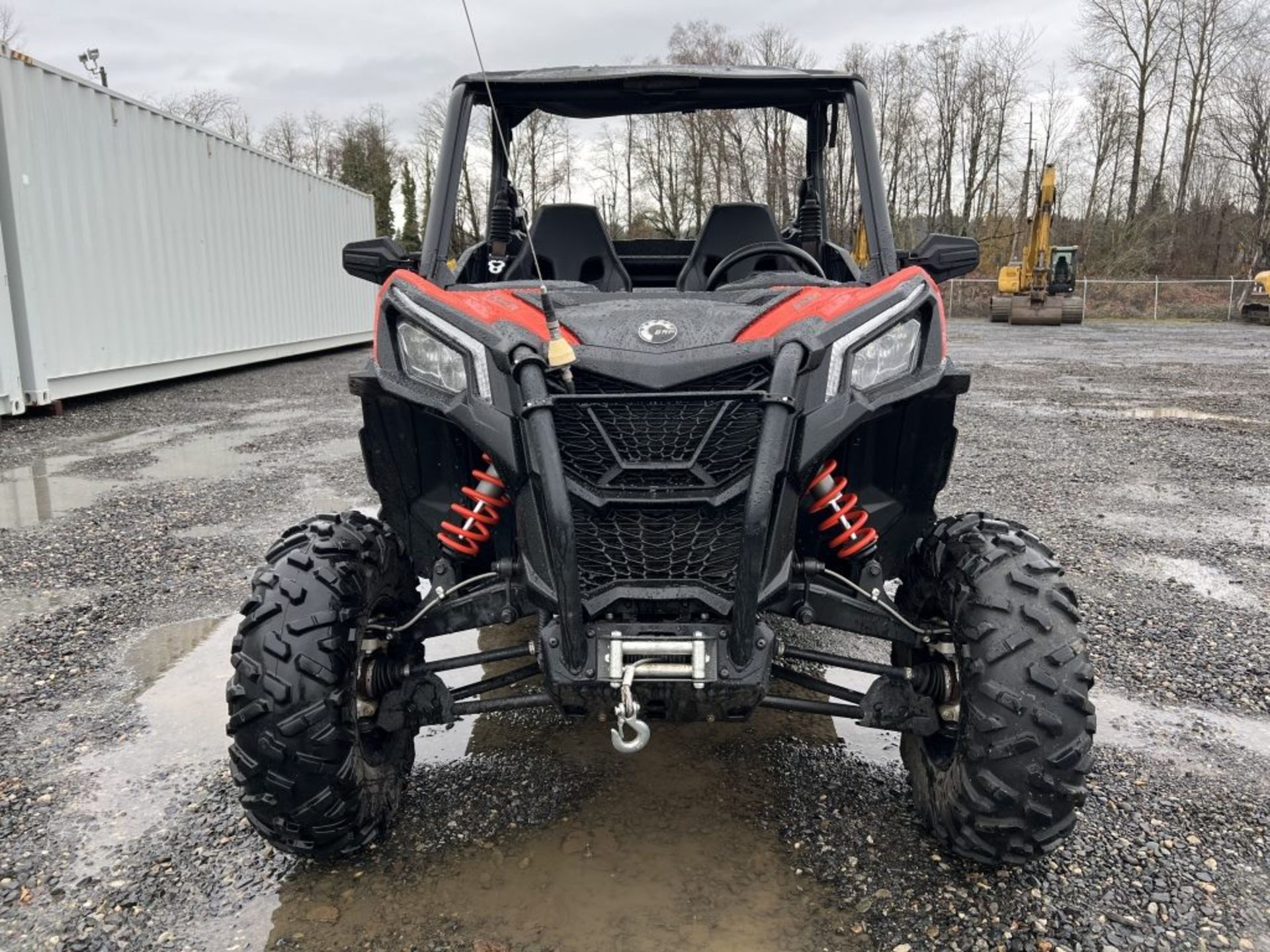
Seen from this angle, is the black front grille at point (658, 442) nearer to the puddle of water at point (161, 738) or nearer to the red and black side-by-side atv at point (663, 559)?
the red and black side-by-side atv at point (663, 559)

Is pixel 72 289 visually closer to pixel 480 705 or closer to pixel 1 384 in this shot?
pixel 1 384

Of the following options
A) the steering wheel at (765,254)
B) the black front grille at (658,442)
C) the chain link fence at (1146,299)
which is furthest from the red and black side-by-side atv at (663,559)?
the chain link fence at (1146,299)

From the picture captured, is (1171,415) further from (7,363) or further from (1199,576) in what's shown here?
(7,363)

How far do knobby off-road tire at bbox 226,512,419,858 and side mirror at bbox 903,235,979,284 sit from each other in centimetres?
198

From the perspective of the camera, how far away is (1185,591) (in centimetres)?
479

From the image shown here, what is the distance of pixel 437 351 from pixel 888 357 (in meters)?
1.16

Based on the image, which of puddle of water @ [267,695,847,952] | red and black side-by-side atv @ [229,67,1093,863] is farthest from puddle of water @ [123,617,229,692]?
puddle of water @ [267,695,847,952]

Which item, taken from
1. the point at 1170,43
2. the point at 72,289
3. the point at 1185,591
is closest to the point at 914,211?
the point at 1170,43

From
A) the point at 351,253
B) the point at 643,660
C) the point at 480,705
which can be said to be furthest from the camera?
the point at 351,253

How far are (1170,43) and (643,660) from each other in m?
49.6

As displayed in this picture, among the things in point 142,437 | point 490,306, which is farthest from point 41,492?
point 490,306

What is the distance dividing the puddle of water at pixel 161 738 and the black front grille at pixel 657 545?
1.63 metres

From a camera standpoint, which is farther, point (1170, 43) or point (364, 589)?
point (1170, 43)

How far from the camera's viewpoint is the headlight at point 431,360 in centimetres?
246
